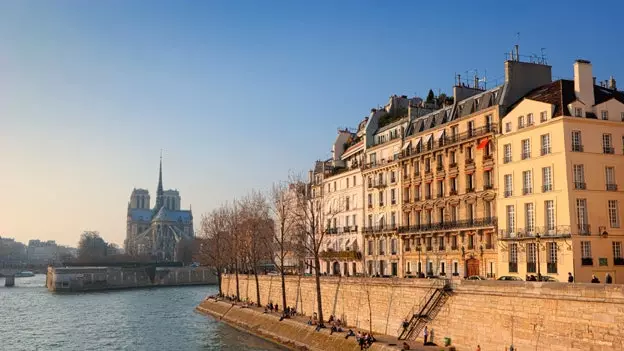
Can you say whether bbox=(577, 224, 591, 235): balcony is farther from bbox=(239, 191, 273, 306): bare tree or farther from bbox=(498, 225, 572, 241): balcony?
bbox=(239, 191, 273, 306): bare tree

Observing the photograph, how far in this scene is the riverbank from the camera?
143 ft

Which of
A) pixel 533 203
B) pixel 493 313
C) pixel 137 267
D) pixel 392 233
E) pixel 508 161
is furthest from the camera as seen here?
pixel 137 267

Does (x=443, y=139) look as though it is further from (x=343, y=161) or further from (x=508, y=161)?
(x=343, y=161)

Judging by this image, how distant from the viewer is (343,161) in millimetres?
86375

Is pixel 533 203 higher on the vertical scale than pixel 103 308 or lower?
higher

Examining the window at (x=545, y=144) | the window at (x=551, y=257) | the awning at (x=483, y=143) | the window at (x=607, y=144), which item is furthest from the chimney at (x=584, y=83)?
the window at (x=551, y=257)

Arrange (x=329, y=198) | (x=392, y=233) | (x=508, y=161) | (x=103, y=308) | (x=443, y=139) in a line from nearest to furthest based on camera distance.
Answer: (x=508, y=161), (x=443, y=139), (x=392, y=233), (x=329, y=198), (x=103, y=308)

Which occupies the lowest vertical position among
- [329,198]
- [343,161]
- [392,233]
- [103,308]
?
[103,308]

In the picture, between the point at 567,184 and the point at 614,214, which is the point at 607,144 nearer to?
the point at 614,214

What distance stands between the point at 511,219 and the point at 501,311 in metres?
16.4

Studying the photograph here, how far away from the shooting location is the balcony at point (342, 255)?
249 ft

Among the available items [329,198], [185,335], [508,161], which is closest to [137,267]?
[329,198]

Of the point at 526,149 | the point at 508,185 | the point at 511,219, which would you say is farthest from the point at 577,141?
the point at 511,219

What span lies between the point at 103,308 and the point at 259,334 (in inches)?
1834
